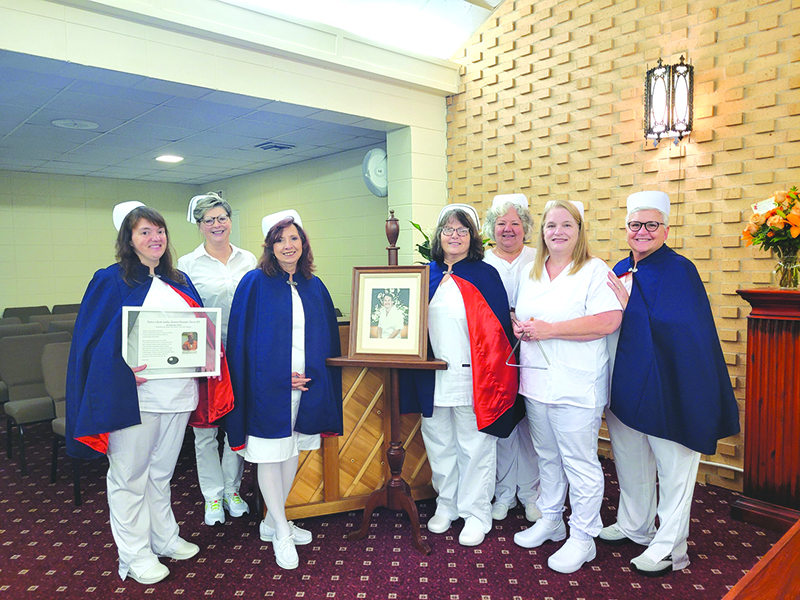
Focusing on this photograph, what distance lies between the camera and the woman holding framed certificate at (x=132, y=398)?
7.95ft

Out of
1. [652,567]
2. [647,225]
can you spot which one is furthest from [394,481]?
[647,225]

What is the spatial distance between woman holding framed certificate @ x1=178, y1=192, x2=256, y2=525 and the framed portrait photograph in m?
0.79

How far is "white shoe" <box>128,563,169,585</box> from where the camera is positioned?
8.58ft

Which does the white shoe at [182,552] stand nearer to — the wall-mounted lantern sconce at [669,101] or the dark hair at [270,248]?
the dark hair at [270,248]

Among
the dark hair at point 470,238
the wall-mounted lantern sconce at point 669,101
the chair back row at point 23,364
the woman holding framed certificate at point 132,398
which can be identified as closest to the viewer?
the woman holding framed certificate at point 132,398

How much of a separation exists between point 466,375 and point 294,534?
1.17 meters

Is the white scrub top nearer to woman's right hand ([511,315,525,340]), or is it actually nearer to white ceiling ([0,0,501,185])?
woman's right hand ([511,315,525,340])

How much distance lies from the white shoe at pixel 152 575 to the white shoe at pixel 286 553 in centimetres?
49

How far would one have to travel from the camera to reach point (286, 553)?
274 cm

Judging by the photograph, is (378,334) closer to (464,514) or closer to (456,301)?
(456,301)

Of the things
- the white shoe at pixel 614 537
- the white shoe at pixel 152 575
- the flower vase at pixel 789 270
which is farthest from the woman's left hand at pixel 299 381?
the flower vase at pixel 789 270

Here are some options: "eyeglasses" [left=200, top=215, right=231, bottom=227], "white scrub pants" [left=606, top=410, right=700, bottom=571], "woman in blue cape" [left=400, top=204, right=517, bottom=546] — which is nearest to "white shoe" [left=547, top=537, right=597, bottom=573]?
"white scrub pants" [left=606, top=410, right=700, bottom=571]

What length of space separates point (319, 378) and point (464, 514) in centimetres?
104

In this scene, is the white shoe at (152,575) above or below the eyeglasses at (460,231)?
below
